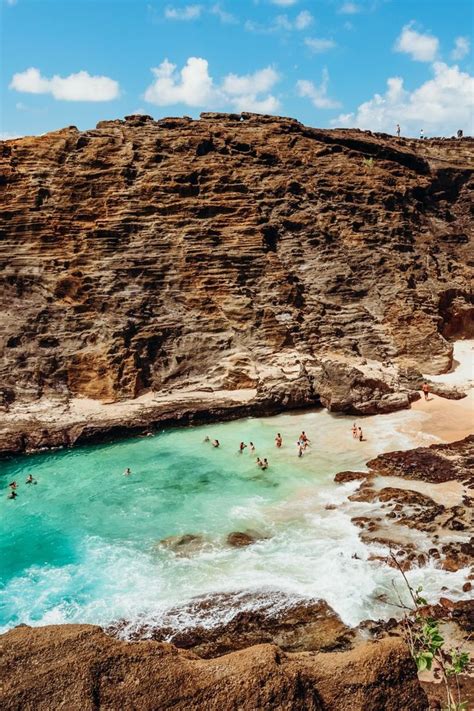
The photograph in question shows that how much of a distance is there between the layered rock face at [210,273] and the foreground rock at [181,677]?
25.7 metres

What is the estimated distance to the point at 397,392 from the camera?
101ft

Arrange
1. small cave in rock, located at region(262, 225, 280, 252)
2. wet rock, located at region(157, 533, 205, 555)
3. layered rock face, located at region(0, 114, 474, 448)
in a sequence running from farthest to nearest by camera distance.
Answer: small cave in rock, located at region(262, 225, 280, 252) → layered rock face, located at region(0, 114, 474, 448) → wet rock, located at region(157, 533, 205, 555)

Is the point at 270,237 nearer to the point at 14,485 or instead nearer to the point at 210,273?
the point at 210,273

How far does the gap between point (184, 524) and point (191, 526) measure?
0.38 metres

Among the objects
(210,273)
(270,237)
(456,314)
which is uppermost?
(270,237)

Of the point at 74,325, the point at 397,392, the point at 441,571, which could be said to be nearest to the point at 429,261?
the point at 397,392

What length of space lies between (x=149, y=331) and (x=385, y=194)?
21989 mm

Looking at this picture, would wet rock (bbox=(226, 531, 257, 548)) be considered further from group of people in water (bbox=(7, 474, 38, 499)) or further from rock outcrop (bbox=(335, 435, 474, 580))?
group of people in water (bbox=(7, 474, 38, 499))

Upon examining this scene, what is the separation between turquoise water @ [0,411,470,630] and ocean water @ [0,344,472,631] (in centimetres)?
5

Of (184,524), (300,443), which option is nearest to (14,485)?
(184,524)

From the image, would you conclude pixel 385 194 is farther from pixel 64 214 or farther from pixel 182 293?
pixel 64 214

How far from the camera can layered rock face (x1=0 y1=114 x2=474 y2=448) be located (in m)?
33.2

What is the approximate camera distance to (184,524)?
Answer: 788 inches

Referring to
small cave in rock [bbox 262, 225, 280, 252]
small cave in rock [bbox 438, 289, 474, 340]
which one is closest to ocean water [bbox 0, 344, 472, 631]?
small cave in rock [bbox 438, 289, 474, 340]
